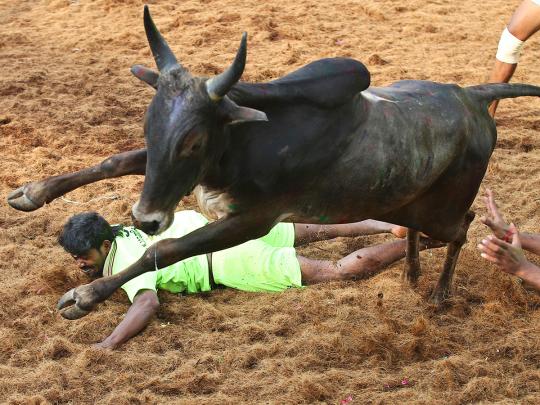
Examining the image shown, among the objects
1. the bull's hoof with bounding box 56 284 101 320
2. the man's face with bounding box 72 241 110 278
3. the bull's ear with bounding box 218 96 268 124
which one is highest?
the bull's ear with bounding box 218 96 268 124

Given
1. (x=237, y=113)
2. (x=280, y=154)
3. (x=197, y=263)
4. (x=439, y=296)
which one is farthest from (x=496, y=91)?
(x=197, y=263)

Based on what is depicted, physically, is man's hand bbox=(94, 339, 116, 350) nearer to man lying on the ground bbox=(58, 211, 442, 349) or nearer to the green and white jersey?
man lying on the ground bbox=(58, 211, 442, 349)

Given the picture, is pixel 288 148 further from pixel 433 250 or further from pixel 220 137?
pixel 433 250

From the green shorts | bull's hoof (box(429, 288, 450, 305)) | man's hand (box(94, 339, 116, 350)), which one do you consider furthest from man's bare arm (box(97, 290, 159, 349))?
bull's hoof (box(429, 288, 450, 305))

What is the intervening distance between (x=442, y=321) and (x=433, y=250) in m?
0.87

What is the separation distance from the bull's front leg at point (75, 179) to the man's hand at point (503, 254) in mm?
1568

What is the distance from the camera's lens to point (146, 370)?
13.2 ft

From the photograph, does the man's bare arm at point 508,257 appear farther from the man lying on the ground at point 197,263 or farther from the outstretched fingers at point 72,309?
the outstretched fingers at point 72,309

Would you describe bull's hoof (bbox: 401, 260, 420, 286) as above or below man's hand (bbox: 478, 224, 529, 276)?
below

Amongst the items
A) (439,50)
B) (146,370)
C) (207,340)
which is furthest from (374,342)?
(439,50)

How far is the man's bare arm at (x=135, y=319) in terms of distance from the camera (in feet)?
13.9

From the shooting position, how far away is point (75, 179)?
140 inches

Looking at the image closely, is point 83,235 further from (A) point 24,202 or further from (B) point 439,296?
(B) point 439,296

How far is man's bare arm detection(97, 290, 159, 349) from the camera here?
167 inches
